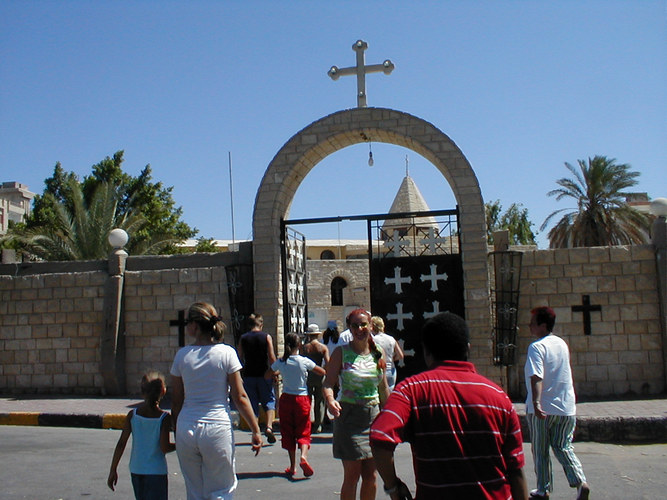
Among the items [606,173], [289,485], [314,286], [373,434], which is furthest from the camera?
[314,286]

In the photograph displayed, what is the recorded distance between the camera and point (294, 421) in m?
6.97

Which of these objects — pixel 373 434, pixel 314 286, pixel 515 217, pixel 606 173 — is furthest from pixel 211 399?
pixel 515 217

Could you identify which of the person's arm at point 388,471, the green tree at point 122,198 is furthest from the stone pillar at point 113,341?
the green tree at point 122,198

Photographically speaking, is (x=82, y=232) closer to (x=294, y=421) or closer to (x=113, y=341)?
(x=113, y=341)

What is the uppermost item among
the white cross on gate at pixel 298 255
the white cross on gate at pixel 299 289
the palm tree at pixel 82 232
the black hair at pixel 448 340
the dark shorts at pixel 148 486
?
the palm tree at pixel 82 232

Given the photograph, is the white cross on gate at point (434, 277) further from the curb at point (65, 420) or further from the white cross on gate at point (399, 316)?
the curb at point (65, 420)

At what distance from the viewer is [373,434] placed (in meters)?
2.77

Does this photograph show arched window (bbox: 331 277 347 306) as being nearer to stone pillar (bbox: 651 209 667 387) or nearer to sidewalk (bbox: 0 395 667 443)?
sidewalk (bbox: 0 395 667 443)

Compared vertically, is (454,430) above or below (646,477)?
above

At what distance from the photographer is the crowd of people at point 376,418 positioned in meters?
2.80

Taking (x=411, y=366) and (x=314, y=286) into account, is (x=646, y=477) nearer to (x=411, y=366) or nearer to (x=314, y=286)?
(x=411, y=366)

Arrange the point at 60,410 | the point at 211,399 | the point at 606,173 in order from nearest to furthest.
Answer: the point at 211,399 → the point at 60,410 → the point at 606,173

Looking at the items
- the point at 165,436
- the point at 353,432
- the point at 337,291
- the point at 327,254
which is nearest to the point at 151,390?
the point at 165,436

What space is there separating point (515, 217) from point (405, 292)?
3546 cm
